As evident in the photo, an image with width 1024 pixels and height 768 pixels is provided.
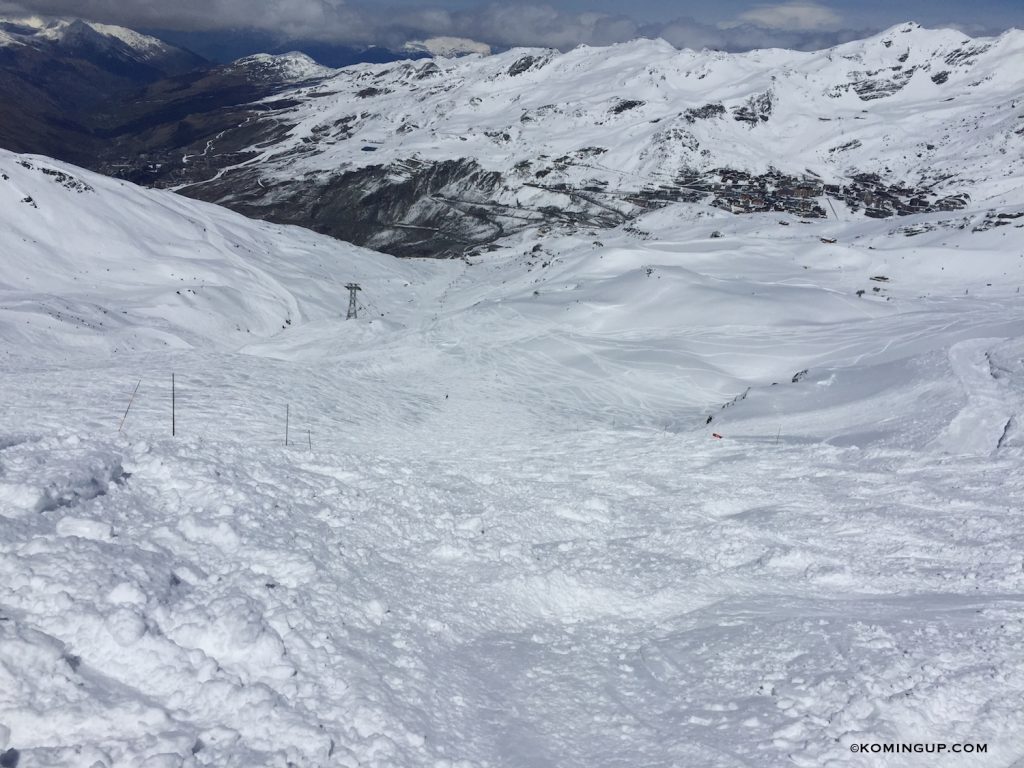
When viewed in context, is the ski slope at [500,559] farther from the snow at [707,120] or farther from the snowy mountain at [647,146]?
the snow at [707,120]

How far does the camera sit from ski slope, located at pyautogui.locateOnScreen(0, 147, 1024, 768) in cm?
592

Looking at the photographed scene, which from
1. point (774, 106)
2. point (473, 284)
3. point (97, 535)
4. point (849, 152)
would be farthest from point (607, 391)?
point (774, 106)

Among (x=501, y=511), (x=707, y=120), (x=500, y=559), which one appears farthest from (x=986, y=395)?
(x=707, y=120)

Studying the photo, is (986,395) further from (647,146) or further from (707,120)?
(707,120)

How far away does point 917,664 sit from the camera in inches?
265

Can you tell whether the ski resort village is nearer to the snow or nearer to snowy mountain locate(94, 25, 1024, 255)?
snowy mountain locate(94, 25, 1024, 255)

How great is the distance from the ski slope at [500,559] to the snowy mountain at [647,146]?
68362 mm

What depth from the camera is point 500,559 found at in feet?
30.9

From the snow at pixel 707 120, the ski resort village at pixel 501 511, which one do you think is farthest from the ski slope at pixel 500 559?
the snow at pixel 707 120

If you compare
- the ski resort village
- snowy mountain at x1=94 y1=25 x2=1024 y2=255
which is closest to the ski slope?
the ski resort village

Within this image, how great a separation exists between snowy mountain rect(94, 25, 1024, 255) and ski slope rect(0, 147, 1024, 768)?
68.4 m

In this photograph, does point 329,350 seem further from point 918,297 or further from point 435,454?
point 918,297

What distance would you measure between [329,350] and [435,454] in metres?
14.3

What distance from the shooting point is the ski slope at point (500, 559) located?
5918 mm
